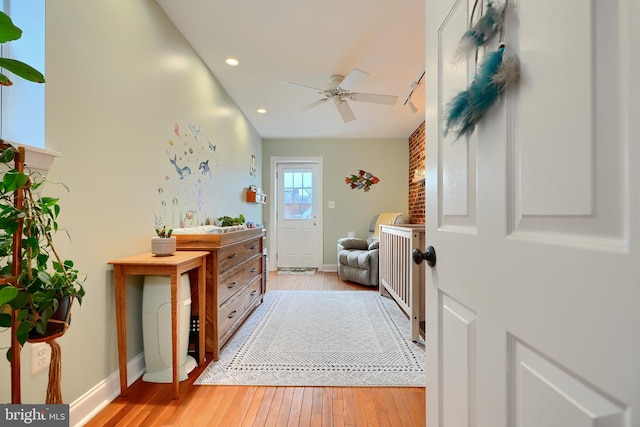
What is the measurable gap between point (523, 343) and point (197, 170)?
255 centimetres

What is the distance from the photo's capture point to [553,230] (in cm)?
45

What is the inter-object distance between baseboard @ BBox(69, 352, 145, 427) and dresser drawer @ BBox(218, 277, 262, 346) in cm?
53

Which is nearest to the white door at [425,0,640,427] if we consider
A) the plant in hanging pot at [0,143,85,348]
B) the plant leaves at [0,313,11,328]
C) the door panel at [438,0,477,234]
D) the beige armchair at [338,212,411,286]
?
the door panel at [438,0,477,234]

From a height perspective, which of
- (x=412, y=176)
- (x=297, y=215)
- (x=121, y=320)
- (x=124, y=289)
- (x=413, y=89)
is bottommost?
(x=121, y=320)

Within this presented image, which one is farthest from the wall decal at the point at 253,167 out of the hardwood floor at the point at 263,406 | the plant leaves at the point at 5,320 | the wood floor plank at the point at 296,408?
the plant leaves at the point at 5,320

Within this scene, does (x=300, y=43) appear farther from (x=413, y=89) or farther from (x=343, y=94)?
(x=413, y=89)

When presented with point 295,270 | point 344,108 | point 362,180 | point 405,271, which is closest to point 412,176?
point 362,180

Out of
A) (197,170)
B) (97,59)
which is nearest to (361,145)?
(197,170)

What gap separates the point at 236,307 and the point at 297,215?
304cm

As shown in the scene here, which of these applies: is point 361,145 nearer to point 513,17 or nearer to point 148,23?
point 148,23

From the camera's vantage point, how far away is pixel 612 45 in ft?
1.19

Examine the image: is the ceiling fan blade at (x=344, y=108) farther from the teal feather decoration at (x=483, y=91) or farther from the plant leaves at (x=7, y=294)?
the plant leaves at (x=7, y=294)

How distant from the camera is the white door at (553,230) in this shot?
0.35m

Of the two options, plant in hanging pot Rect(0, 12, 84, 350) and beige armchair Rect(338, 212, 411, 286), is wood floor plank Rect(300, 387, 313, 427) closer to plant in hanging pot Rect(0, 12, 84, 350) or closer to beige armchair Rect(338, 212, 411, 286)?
plant in hanging pot Rect(0, 12, 84, 350)
